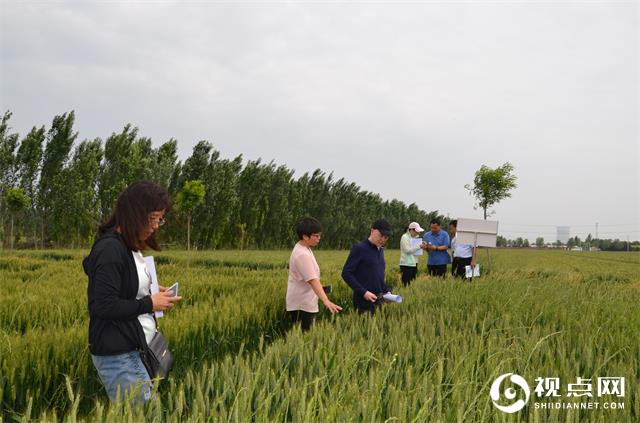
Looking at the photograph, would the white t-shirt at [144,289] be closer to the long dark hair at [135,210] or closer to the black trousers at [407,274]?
the long dark hair at [135,210]

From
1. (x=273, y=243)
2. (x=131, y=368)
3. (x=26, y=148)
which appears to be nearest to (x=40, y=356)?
(x=131, y=368)

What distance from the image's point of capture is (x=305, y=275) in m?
4.68

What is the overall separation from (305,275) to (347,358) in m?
2.29

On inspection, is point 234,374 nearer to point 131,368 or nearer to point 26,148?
point 131,368

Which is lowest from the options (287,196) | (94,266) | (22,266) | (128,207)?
(22,266)

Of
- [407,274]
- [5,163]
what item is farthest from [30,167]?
[407,274]

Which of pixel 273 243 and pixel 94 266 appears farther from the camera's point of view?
pixel 273 243

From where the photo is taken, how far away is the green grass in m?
1.91

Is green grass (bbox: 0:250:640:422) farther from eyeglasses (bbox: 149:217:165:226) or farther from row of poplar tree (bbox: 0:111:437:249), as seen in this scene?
row of poplar tree (bbox: 0:111:437:249)

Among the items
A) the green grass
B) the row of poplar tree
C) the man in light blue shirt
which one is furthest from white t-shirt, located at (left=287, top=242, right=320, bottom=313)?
the row of poplar tree

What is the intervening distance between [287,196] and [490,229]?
3625cm

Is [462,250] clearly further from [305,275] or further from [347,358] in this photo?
[347,358]

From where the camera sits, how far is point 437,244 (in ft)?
30.4

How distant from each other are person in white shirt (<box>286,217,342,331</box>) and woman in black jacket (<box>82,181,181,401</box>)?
2271mm
